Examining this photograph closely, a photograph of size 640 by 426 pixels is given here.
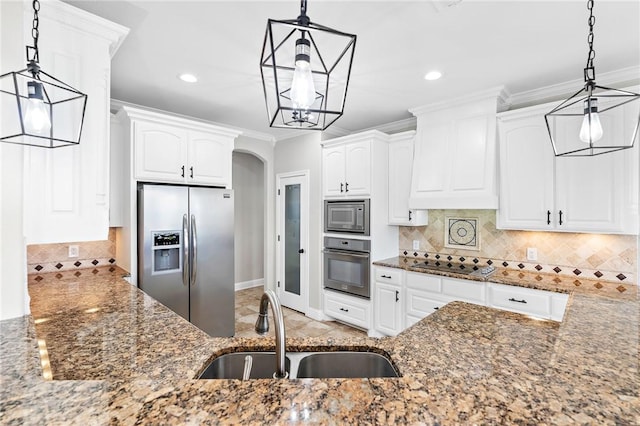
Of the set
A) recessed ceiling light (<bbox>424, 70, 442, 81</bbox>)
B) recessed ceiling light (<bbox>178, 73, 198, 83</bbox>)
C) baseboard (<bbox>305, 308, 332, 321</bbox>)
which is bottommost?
baseboard (<bbox>305, 308, 332, 321</bbox>)

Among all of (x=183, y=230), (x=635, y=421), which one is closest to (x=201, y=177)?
(x=183, y=230)

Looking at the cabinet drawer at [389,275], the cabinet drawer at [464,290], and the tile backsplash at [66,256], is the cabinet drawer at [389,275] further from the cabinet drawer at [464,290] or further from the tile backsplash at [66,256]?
the tile backsplash at [66,256]

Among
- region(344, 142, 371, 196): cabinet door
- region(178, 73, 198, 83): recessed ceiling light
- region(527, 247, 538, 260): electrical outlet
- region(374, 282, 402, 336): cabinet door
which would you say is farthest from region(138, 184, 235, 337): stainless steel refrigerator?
region(527, 247, 538, 260): electrical outlet

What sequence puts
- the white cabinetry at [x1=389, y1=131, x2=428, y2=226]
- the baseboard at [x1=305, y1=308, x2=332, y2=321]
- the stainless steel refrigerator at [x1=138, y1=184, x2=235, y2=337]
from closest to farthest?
the stainless steel refrigerator at [x1=138, y1=184, x2=235, y2=337] < the white cabinetry at [x1=389, y1=131, x2=428, y2=226] < the baseboard at [x1=305, y1=308, x2=332, y2=321]

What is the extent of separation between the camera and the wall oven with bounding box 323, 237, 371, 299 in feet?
11.9

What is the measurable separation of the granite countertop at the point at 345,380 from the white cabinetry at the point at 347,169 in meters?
2.25

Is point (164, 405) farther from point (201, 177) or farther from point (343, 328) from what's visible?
point (343, 328)

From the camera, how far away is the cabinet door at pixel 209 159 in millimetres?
3236

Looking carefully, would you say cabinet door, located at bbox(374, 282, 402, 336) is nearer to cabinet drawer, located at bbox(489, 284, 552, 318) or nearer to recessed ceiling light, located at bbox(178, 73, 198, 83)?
cabinet drawer, located at bbox(489, 284, 552, 318)

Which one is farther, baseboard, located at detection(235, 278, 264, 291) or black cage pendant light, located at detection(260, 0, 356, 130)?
baseboard, located at detection(235, 278, 264, 291)

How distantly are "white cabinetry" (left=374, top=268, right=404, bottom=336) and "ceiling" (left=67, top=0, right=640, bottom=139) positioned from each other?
190 cm

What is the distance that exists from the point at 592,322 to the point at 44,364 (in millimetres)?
2192

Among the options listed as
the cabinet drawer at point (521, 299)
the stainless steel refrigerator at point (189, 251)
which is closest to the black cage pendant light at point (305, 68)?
the stainless steel refrigerator at point (189, 251)

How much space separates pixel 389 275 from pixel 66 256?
3237mm
